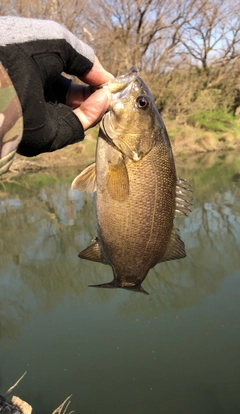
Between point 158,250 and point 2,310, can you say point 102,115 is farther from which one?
point 2,310

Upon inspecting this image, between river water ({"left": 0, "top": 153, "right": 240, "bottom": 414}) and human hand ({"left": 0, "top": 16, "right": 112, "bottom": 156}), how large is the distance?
398 centimetres

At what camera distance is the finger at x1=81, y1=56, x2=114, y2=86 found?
6.81 feet

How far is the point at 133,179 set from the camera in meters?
2.25

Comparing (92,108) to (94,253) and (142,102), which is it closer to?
(142,102)

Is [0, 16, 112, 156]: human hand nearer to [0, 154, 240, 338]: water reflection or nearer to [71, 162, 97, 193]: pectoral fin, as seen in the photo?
[71, 162, 97, 193]: pectoral fin

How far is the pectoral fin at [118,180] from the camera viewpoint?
88.3 inches

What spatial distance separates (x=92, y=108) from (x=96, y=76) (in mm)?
201

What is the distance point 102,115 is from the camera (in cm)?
217

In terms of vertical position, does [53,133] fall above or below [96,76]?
below

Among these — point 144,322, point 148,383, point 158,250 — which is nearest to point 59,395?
point 148,383

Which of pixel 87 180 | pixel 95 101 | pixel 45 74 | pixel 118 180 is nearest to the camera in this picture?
pixel 45 74

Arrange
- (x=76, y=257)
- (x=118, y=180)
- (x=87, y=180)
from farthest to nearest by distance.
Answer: (x=76, y=257) < (x=87, y=180) < (x=118, y=180)

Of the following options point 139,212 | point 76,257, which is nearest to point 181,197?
point 139,212

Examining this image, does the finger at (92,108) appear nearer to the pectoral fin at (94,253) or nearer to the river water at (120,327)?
the pectoral fin at (94,253)
